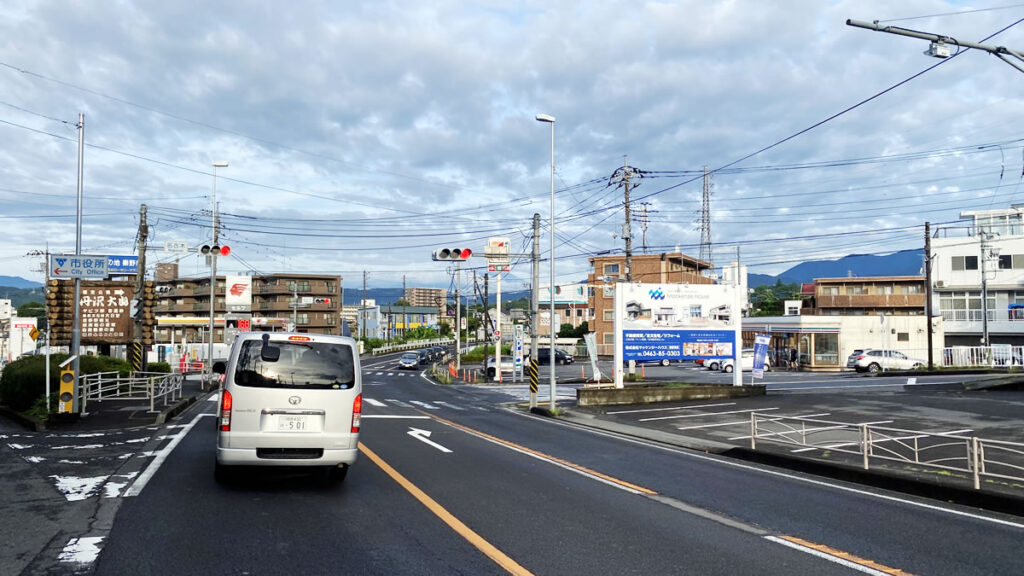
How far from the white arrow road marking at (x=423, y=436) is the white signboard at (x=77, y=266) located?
30.1 feet

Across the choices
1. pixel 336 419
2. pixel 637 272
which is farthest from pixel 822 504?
pixel 637 272

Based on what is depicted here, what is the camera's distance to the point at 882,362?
4222 centimetres

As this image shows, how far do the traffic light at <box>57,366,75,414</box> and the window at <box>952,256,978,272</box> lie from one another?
208 feet

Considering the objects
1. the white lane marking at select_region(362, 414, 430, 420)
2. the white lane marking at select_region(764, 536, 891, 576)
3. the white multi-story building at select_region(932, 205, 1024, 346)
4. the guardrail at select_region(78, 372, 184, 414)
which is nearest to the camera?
the white lane marking at select_region(764, 536, 891, 576)

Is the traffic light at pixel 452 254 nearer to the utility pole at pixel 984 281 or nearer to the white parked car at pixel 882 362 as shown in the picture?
the white parked car at pixel 882 362

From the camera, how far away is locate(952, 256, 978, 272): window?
57.0 m

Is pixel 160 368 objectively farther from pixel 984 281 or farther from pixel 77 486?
pixel 984 281

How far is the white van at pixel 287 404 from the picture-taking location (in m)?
8.41

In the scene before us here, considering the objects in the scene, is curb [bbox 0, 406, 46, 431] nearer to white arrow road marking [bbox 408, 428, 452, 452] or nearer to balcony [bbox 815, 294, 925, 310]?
white arrow road marking [bbox 408, 428, 452, 452]

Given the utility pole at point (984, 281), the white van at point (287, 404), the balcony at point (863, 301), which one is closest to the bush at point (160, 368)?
the white van at point (287, 404)

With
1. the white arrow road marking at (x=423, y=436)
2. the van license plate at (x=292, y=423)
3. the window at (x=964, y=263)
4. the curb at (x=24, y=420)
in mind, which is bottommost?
the white arrow road marking at (x=423, y=436)

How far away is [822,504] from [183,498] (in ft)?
26.1

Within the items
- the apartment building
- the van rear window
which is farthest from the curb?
the apartment building

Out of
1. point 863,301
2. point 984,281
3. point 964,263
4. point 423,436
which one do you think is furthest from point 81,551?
point 863,301
